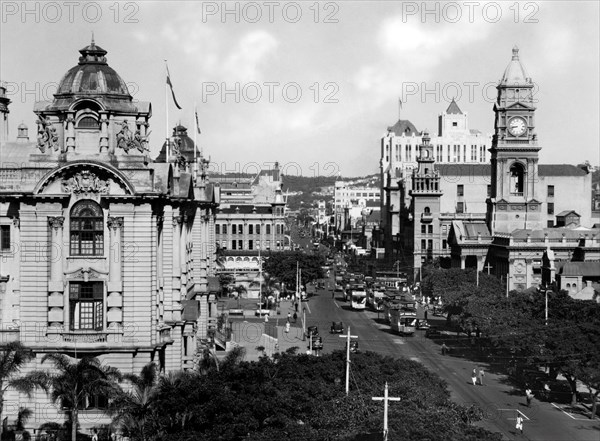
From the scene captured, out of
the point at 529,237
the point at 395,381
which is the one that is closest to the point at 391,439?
the point at 395,381

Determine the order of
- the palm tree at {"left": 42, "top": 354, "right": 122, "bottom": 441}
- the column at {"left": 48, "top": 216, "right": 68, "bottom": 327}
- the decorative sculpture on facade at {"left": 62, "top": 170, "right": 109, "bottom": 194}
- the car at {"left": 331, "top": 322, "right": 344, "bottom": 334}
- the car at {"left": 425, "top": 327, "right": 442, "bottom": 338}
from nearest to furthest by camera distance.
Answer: the palm tree at {"left": 42, "top": 354, "right": 122, "bottom": 441}
the decorative sculpture on facade at {"left": 62, "top": 170, "right": 109, "bottom": 194}
the column at {"left": 48, "top": 216, "right": 68, "bottom": 327}
the car at {"left": 425, "top": 327, "right": 442, "bottom": 338}
the car at {"left": 331, "top": 322, "right": 344, "bottom": 334}

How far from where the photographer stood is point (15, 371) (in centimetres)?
4550

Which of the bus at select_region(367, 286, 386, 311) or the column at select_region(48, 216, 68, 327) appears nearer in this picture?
the column at select_region(48, 216, 68, 327)

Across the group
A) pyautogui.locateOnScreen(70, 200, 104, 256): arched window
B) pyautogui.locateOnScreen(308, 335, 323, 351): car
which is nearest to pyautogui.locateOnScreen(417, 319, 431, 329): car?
pyautogui.locateOnScreen(308, 335, 323, 351): car

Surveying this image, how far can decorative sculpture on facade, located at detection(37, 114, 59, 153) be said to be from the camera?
4812 cm

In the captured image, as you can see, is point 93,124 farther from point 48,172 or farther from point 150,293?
point 150,293

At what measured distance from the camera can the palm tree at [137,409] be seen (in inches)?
1671

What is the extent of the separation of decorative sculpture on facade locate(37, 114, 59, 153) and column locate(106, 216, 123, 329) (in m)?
4.11

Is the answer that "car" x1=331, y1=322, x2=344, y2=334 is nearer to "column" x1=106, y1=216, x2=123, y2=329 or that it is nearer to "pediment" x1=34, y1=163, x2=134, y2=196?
"column" x1=106, y1=216, x2=123, y2=329

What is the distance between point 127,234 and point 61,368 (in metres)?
6.21

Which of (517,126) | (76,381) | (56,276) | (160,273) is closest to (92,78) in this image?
(56,276)

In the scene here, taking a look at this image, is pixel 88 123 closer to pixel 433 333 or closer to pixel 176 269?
pixel 176 269

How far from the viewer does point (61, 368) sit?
4622 centimetres

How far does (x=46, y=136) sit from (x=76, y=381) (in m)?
10.6
